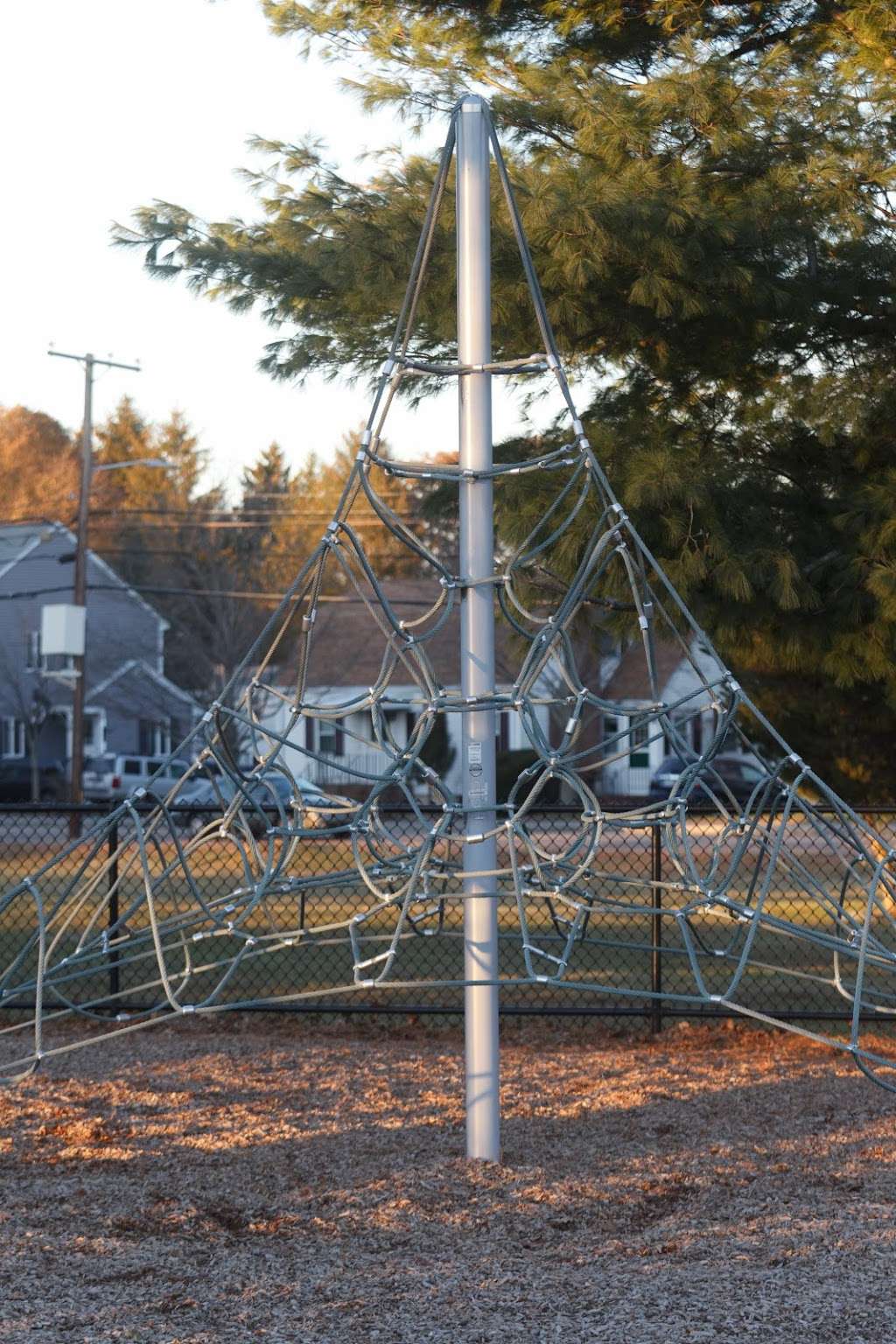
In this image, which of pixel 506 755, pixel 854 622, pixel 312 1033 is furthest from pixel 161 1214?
pixel 506 755

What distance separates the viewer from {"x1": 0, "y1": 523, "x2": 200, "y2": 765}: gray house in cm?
3262

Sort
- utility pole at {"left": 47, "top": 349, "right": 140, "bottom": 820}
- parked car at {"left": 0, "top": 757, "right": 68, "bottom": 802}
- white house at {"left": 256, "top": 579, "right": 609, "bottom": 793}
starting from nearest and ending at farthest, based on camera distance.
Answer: utility pole at {"left": 47, "top": 349, "right": 140, "bottom": 820} < parked car at {"left": 0, "top": 757, "right": 68, "bottom": 802} < white house at {"left": 256, "top": 579, "right": 609, "bottom": 793}

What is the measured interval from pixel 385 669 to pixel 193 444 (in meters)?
40.9

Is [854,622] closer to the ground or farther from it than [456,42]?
closer to the ground

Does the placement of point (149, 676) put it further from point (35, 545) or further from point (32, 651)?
point (35, 545)

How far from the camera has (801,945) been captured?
11617mm

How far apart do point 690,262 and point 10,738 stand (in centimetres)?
3184

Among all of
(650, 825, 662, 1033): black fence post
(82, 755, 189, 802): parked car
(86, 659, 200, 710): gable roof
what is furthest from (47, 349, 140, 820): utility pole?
(650, 825, 662, 1033): black fence post

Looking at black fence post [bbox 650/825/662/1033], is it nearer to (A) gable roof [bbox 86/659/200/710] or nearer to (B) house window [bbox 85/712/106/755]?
(A) gable roof [bbox 86/659/200/710]

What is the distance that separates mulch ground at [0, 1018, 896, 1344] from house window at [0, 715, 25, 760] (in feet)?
97.3


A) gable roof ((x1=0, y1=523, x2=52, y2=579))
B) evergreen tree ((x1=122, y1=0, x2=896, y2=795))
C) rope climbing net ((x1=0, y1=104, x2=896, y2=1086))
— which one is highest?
gable roof ((x1=0, y1=523, x2=52, y2=579))

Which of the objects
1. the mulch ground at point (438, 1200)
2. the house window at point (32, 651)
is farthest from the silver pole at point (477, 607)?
the house window at point (32, 651)

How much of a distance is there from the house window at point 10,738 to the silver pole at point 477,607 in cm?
3185

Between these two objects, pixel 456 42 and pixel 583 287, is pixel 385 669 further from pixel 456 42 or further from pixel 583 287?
pixel 456 42
